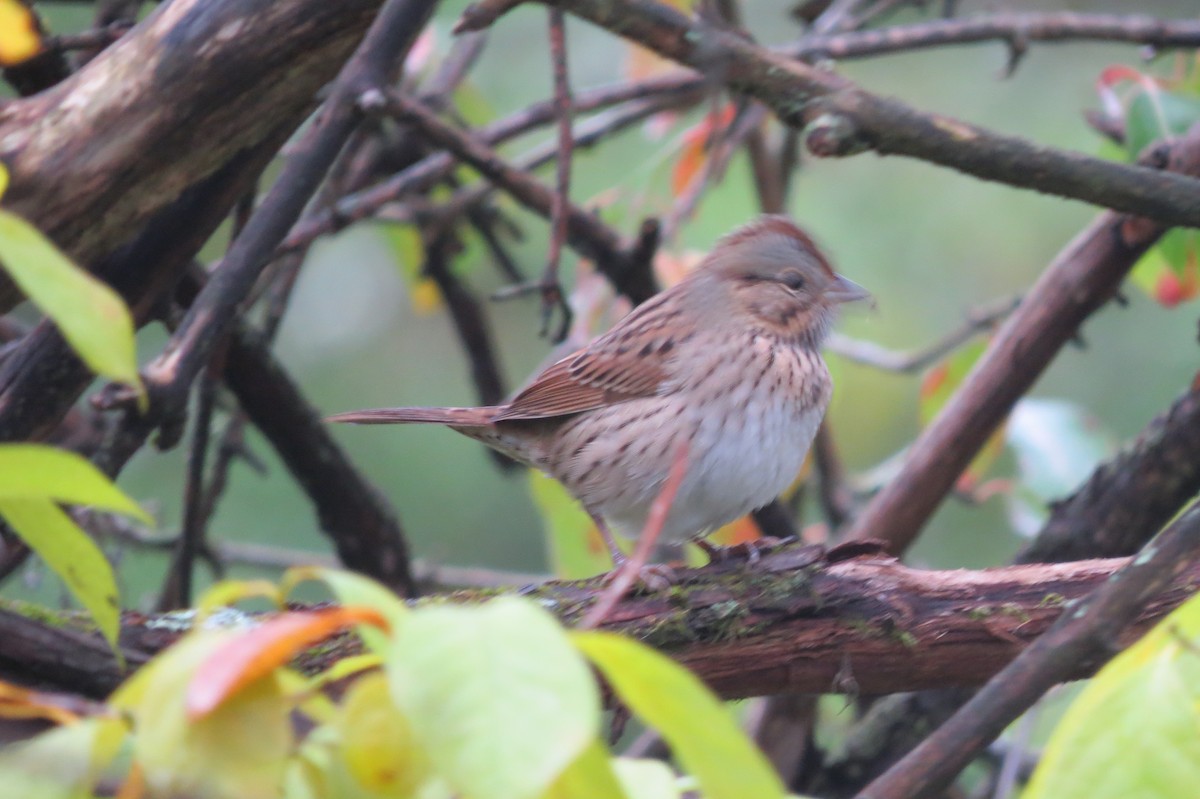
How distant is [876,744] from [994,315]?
4.18 feet

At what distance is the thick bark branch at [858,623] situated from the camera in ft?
6.32

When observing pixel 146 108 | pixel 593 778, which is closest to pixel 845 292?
pixel 146 108

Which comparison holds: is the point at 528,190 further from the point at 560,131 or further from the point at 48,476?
the point at 48,476

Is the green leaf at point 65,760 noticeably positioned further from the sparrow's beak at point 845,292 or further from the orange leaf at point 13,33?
the sparrow's beak at point 845,292

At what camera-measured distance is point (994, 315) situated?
3.53m

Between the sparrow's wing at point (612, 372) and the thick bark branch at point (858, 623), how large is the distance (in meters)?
1.06

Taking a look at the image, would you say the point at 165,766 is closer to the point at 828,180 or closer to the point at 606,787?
the point at 606,787

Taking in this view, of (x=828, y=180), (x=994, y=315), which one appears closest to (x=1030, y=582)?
(x=994, y=315)

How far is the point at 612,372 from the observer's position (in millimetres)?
3061

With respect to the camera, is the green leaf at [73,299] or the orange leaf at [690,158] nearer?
the green leaf at [73,299]

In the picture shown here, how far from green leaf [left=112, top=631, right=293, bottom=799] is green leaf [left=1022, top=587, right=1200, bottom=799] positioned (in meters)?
0.51

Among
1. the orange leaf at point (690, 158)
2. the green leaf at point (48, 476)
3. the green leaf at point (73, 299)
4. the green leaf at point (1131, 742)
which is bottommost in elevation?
the orange leaf at point (690, 158)

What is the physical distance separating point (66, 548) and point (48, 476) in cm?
16

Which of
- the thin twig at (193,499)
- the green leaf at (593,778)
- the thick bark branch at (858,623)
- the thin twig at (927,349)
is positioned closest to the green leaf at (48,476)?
the green leaf at (593,778)
